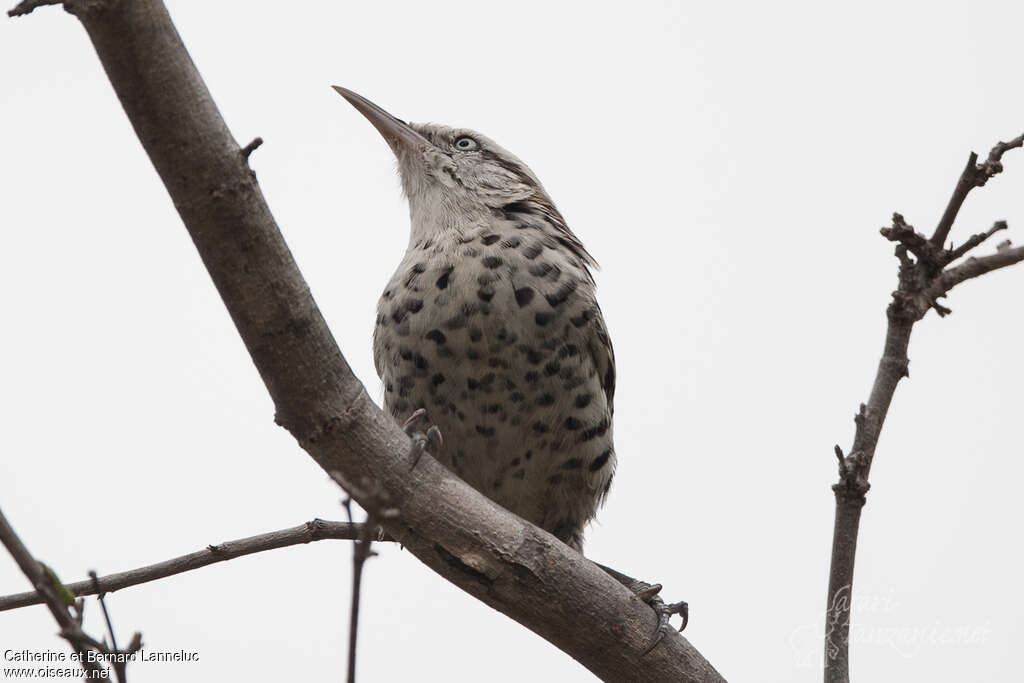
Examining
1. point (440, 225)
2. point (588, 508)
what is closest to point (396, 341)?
point (440, 225)

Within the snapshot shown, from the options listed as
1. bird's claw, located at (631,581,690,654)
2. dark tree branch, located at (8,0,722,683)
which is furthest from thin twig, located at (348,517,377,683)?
bird's claw, located at (631,581,690,654)

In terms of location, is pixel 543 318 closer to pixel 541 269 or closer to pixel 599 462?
pixel 541 269

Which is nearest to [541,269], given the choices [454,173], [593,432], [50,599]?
[593,432]

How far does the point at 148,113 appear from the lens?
12.6 ft

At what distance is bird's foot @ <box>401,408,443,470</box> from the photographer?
4.58m

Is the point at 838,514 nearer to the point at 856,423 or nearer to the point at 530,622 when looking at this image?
the point at 856,423

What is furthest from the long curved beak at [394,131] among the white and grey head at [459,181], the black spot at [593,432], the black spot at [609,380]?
the black spot at [593,432]

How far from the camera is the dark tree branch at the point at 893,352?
454 cm

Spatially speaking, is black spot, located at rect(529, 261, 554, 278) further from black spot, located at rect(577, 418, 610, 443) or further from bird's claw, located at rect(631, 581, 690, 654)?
bird's claw, located at rect(631, 581, 690, 654)

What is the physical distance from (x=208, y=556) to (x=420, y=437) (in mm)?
1002

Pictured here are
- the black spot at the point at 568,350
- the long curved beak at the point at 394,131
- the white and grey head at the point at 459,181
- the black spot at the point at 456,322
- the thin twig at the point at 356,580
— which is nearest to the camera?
the thin twig at the point at 356,580

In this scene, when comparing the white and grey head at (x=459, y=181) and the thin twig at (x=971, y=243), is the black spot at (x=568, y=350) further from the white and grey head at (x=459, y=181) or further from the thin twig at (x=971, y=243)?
the thin twig at (x=971, y=243)

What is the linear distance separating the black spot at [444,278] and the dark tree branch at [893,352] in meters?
2.58

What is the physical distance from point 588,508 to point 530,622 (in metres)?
2.36
